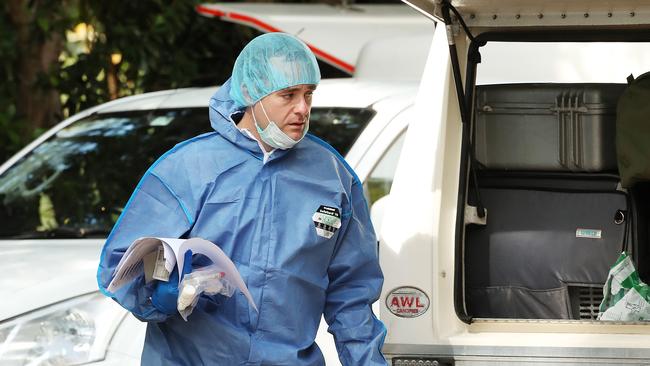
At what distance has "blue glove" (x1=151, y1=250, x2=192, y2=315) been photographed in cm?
365

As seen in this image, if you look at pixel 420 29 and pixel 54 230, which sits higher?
pixel 420 29

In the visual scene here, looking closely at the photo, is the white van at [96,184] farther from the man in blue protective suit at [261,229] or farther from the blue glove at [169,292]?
the blue glove at [169,292]

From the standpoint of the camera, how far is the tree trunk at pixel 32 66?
31.0ft

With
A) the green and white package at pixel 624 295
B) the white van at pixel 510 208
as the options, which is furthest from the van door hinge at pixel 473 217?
the green and white package at pixel 624 295

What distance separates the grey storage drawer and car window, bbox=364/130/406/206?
80 centimetres

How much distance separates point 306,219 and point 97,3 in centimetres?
596

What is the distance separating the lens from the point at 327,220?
3.85m

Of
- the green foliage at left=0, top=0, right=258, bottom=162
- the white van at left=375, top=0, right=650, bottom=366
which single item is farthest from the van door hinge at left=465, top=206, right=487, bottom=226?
the green foliage at left=0, top=0, right=258, bottom=162

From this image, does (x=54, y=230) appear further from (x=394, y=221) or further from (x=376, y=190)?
(x=394, y=221)

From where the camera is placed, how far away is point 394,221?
4.35m

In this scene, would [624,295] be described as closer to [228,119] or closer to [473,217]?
[473,217]

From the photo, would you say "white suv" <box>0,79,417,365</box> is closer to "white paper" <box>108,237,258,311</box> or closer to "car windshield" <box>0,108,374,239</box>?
"car windshield" <box>0,108,374,239</box>

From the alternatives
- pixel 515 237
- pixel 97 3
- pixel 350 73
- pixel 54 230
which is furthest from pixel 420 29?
pixel 515 237

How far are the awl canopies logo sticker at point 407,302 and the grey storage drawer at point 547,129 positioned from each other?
0.79m
